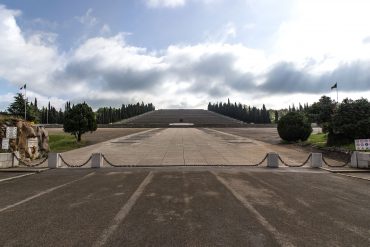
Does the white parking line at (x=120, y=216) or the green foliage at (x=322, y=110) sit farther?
the green foliage at (x=322, y=110)

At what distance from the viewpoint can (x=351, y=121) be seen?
2398 cm

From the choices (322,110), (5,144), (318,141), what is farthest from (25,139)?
(322,110)

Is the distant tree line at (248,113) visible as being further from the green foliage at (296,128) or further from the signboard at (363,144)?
the signboard at (363,144)

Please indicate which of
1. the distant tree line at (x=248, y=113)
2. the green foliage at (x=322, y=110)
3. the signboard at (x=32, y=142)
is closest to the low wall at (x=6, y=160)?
the signboard at (x=32, y=142)

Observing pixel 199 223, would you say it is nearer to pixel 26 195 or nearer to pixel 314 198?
pixel 314 198

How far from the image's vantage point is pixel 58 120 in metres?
136

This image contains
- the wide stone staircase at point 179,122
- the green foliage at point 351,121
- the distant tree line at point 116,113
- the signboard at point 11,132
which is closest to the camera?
the signboard at point 11,132

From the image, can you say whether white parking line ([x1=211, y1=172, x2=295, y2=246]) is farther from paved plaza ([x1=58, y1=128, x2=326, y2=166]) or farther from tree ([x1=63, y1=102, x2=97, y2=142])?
tree ([x1=63, y1=102, x2=97, y2=142])

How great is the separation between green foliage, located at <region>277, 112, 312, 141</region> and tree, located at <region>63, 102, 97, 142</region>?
2121 centimetres

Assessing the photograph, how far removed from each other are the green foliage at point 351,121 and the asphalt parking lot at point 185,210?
1107cm

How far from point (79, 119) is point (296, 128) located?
23007mm

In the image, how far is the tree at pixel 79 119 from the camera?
114 feet

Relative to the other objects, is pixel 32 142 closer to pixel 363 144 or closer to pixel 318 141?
pixel 363 144

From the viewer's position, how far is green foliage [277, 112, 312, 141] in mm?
32656
